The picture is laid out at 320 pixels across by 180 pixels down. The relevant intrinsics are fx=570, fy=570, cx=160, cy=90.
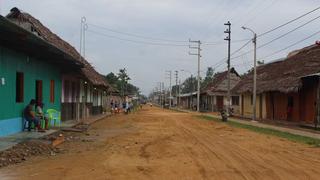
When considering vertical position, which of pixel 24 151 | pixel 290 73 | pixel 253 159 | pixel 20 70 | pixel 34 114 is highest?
pixel 290 73

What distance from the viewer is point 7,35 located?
1736 centimetres

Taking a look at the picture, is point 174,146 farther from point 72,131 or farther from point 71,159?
point 72,131

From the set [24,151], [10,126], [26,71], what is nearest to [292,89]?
[26,71]

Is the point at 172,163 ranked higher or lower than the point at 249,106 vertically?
lower

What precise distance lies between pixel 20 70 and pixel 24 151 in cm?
720

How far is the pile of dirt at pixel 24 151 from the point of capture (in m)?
14.4

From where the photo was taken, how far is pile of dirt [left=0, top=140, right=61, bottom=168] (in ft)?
47.2

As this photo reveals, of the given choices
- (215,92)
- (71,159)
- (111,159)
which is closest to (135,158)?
(111,159)

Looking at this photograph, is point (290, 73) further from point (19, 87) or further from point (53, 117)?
point (19, 87)

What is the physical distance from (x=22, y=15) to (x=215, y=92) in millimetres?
56402

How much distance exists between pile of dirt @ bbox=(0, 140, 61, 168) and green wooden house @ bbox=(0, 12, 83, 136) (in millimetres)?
→ 2986

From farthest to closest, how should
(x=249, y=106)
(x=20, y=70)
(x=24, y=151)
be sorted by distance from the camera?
1. (x=249, y=106)
2. (x=20, y=70)
3. (x=24, y=151)

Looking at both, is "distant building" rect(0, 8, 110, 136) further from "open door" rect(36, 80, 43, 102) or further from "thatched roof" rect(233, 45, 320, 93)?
"thatched roof" rect(233, 45, 320, 93)

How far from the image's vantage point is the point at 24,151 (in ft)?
52.7
